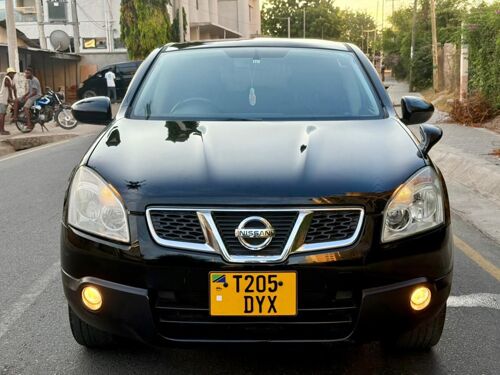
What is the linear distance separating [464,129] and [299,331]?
11988 mm

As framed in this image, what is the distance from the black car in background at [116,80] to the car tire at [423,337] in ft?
82.7

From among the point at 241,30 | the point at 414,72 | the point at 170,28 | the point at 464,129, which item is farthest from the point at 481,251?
the point at 241,30

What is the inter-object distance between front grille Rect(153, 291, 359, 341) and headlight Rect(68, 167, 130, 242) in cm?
33

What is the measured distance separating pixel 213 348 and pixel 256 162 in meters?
0.78

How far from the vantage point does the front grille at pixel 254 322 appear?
2580 millimetres

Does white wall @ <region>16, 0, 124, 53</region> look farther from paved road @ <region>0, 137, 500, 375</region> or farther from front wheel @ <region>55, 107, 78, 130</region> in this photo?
paved road @ <region>0, 137, 500, 375</region>

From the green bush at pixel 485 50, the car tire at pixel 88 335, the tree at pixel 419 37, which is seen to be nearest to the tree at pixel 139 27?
the tree at pixel 419 37

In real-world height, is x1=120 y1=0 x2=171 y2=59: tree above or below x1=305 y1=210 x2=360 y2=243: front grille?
above

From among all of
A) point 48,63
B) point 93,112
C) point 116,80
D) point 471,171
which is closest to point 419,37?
point 116,80

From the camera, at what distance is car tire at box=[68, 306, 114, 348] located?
3.10 m

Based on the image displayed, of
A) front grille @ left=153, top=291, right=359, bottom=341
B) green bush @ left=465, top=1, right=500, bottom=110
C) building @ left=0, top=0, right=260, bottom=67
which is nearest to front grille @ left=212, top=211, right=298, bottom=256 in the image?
front grille @ left=153, top=291, right=359, bottom=341

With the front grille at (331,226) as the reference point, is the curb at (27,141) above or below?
below

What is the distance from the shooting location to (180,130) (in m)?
3.34

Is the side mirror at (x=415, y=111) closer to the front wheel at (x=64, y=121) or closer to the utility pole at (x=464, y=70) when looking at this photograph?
the utility pole at (x=464, y=70)
